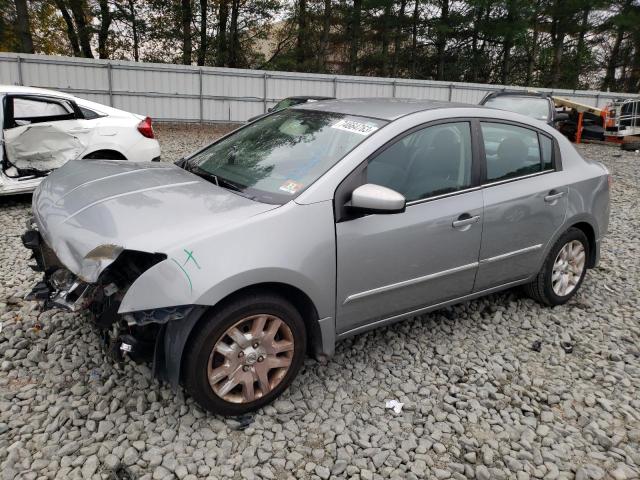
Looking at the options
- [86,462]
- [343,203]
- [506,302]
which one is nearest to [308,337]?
[343,203]

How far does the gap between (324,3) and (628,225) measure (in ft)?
72.5

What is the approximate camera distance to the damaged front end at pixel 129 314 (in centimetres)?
242

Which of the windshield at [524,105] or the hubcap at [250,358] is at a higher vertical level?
the windshield at [524,105]

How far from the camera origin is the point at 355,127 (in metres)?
3.24

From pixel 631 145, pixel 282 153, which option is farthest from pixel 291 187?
pixel 631 145

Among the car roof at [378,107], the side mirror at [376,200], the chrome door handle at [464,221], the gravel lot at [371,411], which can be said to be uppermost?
A: the car roof at [378,107]

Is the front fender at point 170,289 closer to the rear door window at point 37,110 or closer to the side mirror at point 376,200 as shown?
the side mirror at point 376,200

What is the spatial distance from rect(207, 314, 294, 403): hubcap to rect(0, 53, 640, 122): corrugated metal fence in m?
15.7

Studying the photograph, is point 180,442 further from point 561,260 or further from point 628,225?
point 628,225

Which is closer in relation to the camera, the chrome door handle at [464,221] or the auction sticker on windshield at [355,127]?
the auction sticker on windshield at [355,127]

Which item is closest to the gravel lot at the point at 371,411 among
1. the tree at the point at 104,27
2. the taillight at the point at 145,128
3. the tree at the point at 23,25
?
the taillight at the point at 145,128

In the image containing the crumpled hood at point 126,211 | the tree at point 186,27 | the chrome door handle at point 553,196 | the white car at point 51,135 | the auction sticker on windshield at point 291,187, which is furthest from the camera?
the tree at point 186,27

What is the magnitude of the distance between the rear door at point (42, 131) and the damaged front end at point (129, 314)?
4444 mm

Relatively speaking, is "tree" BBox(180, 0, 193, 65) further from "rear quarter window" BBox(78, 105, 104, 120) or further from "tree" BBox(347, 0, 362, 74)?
"rear quarter window" BBox(78, 105, 104, 120)
